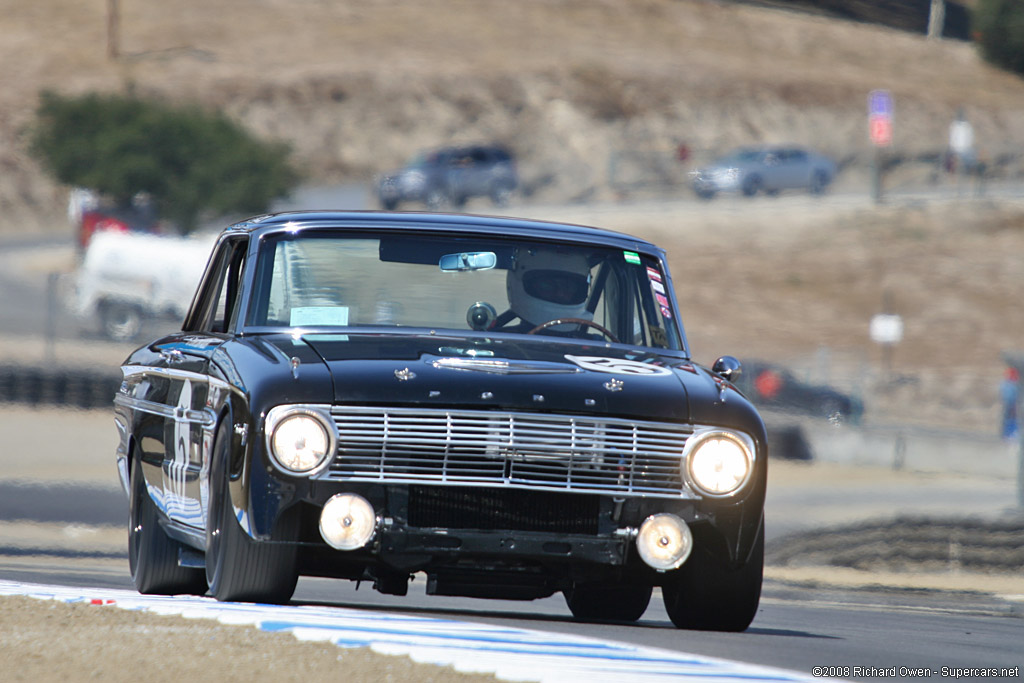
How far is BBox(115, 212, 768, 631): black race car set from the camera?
6348 mm

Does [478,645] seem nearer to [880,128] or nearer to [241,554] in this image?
[241,554]

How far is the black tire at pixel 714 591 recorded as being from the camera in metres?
6.80

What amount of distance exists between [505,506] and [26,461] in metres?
17.4

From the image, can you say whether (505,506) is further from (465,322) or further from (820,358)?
(820,358)

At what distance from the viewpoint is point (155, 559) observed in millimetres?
8055

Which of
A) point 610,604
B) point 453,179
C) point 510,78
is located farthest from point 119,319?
point 510,78

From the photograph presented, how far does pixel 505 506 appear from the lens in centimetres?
641

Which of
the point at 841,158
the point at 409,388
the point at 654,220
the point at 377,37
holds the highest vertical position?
the point at 377,37

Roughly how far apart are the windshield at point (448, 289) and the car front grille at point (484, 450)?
43.4 inches

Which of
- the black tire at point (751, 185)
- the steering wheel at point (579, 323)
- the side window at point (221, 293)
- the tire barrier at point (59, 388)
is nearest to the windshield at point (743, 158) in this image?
the black tire at point (751, 185)

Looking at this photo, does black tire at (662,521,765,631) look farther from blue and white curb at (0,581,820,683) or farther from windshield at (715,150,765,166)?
windshield at (715,150,765,166)

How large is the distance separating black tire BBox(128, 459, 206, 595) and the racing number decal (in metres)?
2.13

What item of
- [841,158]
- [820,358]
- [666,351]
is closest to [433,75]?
[841,158]

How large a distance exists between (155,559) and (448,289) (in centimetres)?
187
